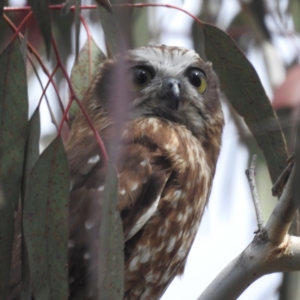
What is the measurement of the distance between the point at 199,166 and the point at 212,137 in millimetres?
292

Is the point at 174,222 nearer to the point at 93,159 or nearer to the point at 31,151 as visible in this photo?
the point at 93,159

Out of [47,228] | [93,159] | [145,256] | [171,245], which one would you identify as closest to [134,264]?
[145,256]

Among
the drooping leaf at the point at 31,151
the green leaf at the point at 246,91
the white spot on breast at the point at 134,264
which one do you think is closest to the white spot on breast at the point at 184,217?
the white spot on breast at the point at 134,264

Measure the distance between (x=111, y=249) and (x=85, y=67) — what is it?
49.9 inches

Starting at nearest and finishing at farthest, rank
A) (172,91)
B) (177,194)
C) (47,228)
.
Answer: (47,228)
(177,194)
(172,91)

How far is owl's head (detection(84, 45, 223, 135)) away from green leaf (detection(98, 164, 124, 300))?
1.01 meters

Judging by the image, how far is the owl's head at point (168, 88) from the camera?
107 inches

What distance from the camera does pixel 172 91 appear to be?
2645 mm

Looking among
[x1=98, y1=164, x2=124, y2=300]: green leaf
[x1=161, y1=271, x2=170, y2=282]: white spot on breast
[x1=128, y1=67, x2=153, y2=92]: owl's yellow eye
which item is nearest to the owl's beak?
[x1=128, y1=67, x2=153, y2=92]: owl's yellow eye

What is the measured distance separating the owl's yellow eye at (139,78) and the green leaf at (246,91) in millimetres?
456

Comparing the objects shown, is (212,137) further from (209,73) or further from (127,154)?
(127,154)

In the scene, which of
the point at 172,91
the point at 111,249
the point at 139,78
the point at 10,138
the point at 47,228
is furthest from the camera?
the point at 139,78

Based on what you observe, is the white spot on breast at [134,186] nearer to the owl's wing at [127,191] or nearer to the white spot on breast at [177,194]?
the owl's wing at [127,191]

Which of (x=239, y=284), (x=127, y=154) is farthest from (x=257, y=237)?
(x=127, y=154)
